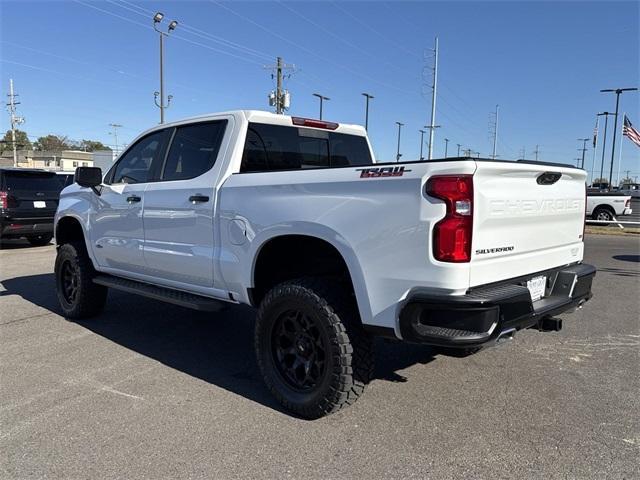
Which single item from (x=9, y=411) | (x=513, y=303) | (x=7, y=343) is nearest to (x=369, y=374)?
(x=513, y=303)

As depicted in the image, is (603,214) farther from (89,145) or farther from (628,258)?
(89,145)

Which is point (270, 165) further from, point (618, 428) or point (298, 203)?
point (618, 428)

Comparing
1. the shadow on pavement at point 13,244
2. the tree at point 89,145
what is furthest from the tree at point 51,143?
the shadow on pavement at point 13,244

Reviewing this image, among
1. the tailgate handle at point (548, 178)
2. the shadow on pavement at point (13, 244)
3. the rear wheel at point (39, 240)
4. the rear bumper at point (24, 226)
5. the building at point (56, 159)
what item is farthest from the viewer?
the building at point (56, 159)

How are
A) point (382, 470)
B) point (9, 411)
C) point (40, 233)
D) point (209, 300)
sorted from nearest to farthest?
point (382, 470) < point (9, 411) < point (209, 300) < point (40, 233)

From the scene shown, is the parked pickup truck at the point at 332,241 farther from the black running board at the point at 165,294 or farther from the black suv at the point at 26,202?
the black suv at the point at 26,202

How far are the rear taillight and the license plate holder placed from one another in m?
0.79

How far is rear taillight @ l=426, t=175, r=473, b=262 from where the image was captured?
280 cm

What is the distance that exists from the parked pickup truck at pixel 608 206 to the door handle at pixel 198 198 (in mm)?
20334

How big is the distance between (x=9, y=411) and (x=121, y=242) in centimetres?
199

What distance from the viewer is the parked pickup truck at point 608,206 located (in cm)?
2064

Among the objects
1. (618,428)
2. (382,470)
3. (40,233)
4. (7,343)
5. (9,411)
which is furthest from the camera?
(40,233)

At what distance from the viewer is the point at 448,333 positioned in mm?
2871

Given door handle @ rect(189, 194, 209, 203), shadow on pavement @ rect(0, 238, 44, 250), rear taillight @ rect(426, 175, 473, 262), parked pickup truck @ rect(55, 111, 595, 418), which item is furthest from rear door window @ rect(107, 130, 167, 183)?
shadow on pavement @ rect(0, 238, 44, 250)
